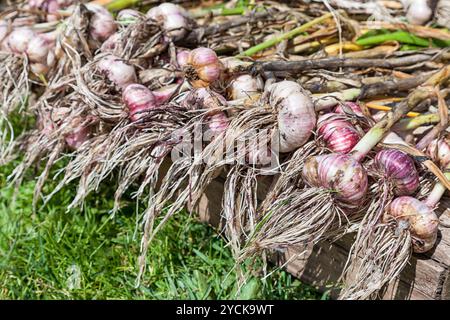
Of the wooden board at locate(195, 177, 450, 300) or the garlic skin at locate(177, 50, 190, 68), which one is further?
the garlic skin at locate(177, 50, 190, 68)

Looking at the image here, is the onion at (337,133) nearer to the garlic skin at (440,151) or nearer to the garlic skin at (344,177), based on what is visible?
the garlic skin at (344,177)

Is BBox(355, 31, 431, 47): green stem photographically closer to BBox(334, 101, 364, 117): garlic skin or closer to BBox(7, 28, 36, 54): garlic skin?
BBox(334, 101, 364, 117): garlic skin

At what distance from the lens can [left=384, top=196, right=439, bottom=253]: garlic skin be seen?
1.49 meters

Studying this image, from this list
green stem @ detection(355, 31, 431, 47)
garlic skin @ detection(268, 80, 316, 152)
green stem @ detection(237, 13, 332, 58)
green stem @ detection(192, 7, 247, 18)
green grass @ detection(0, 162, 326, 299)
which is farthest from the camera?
green stem @ detection(192, 7, 247, 18)

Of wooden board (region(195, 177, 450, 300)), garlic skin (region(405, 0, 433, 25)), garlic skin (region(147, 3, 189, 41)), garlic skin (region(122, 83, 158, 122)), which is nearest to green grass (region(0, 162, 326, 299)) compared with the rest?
wooden board (region(195, 177, 450, 300))

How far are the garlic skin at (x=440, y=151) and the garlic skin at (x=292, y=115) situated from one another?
1.00 ft

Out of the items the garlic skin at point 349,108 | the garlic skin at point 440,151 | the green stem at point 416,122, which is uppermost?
the garlic skin at point 349,108

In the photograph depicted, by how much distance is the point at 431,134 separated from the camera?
171 centimetres

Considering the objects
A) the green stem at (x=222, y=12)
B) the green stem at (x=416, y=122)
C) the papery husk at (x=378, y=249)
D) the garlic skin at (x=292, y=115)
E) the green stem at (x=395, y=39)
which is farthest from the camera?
the green stem at (x=222, y=12)

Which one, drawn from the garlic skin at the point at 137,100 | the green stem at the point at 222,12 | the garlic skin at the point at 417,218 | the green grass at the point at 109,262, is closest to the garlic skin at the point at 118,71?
the garlic skin at the point at 137,100

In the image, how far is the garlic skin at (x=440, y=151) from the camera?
5.40 ft

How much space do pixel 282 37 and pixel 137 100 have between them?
1.82 ft

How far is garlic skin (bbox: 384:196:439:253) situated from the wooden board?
0.16 feet

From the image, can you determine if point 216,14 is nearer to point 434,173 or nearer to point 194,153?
point 194,153
